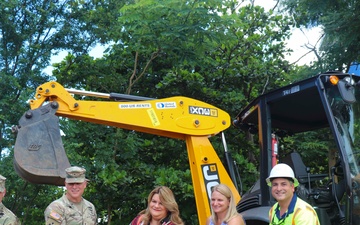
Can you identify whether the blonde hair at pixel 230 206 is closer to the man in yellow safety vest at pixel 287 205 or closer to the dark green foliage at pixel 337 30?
the man in yellow safety vest at pixel 287 205

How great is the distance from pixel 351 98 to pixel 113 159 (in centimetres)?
624

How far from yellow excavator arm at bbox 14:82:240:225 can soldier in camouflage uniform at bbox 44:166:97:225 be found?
37.7 inches

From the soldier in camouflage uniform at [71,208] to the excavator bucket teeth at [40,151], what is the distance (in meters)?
0.95

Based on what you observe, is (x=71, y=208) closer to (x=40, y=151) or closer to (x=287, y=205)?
(x=40, y=151)

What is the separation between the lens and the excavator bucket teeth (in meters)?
6.47

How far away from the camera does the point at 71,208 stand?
5547 millimetres

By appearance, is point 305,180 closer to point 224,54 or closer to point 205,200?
point 205,200

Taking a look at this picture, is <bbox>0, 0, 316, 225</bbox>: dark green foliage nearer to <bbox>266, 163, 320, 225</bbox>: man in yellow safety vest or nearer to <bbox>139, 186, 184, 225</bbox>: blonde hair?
<bbox>139, 186, 184, 225</bbox>: blonde hair

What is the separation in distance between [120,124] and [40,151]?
1.30m

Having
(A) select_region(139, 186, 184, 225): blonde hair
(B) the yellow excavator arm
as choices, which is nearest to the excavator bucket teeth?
(B) the yellow excavator arm

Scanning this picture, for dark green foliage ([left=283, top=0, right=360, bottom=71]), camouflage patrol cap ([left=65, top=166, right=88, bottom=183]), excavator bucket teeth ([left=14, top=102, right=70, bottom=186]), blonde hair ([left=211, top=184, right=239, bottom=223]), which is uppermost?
dark green foliage ([left=283, top=0, right=360, bottom=71])

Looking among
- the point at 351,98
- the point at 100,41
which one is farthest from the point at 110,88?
the point at 351,98

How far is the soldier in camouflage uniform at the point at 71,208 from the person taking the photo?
5.43 meters

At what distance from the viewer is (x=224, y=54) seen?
45.9 ft
